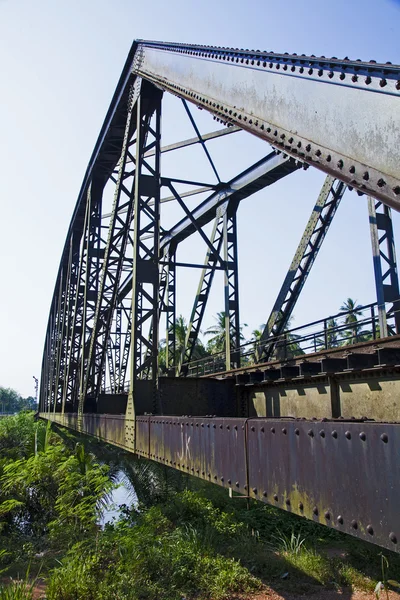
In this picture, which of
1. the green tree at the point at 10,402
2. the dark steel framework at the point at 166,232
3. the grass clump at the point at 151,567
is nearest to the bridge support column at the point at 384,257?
the dark steel framework at the point at 166,232

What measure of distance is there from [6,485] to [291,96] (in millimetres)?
14927

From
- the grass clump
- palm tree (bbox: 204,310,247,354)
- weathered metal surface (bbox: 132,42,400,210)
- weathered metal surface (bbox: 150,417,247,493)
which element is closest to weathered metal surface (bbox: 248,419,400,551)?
weathered metal surface (bbox: 150,417,247,493)

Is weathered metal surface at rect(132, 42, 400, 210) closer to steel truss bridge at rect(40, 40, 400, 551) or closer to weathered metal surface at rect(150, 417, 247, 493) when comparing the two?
steel truss bridge at rect(40, 40, 400, 551)

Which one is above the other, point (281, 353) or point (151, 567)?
point (281, 353)

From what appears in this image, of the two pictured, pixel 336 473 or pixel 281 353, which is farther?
pixel 281 353

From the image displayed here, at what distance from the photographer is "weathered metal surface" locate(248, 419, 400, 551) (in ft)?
8.94

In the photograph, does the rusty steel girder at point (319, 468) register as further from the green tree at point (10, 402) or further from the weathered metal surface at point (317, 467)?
the green tree at point (10, 402)

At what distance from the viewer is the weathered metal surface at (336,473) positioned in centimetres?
272

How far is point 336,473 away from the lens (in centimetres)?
313

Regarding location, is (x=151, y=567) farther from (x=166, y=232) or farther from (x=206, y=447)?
Answer: (x=166, y=232)

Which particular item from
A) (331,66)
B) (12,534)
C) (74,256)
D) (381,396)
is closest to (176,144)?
(381,396)

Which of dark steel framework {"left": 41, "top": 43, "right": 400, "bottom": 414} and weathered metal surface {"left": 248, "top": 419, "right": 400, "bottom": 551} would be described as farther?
dark steel framework {"left": 41, "top": 43, "right": 400, "bottom": 414}

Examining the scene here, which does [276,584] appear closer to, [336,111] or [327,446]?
[327,446]

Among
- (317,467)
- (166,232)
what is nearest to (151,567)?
(317,467)
